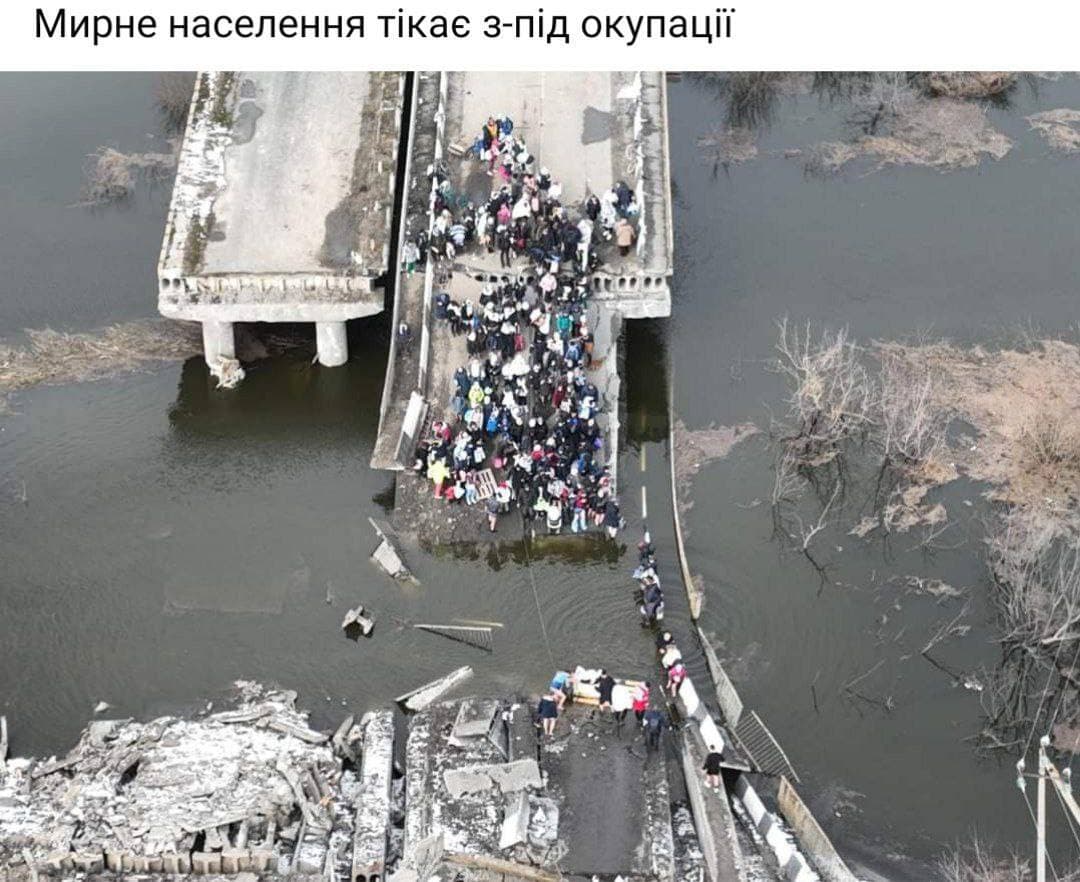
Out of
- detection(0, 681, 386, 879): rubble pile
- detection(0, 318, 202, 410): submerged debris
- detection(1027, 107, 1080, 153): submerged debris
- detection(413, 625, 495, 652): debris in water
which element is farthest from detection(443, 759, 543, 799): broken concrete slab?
detection(1027, 107, 1080, 153): submerged debris

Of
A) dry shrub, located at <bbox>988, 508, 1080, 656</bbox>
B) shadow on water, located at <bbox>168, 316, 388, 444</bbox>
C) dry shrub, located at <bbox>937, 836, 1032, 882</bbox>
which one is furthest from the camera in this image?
shadow on water, located at <bbox>168, 316, 388, 444</bbox>

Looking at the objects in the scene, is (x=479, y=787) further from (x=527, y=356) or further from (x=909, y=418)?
(x=909, y=418)

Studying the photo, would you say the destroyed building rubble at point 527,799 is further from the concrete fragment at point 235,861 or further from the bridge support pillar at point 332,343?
the bridge support pillar at point 332,343

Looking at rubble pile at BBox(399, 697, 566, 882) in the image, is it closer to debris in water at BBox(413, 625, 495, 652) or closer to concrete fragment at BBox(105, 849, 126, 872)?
debris in water at BBox(413, 625, 495, 652)

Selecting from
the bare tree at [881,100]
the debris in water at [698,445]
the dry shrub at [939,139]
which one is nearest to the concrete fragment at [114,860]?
the debris in water at [698,445]

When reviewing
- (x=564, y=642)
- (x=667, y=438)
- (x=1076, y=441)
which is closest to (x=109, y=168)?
(x=667, y=438)

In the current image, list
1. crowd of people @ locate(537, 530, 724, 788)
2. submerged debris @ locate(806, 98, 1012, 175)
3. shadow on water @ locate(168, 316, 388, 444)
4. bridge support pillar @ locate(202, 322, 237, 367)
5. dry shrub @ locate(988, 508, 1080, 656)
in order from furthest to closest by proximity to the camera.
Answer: submerged debris @ locate(806, 98, 1012, 175) → bridge support pillar @ locate(202, 322, 237, 367) → shadow on water @ locate(168, 316, 388, 444) → dry shrub @ locate(988, 508, 1080, 656) → crowd of people @ locate(537, 530, 724, 788)

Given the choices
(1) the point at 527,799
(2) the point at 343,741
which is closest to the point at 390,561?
(2) the point at 343,741
